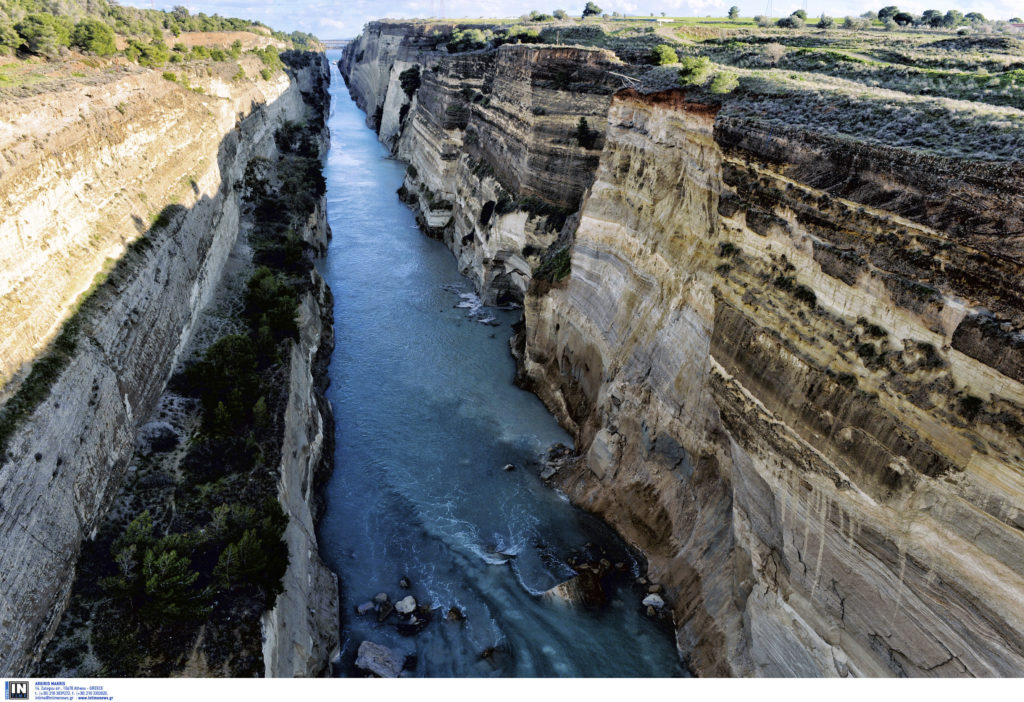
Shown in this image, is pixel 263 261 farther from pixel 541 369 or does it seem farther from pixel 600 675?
pixel 600 675

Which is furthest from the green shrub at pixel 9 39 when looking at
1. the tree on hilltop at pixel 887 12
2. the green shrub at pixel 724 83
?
the tree on hilltop at pixel 887 12

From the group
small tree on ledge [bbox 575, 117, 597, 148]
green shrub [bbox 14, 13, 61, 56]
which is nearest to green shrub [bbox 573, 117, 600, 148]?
small tree on ledge [bbox 575, 117, 597, 148]

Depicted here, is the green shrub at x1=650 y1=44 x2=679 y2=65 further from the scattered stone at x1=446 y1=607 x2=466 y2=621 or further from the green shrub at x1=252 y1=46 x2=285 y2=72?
the green shrub at x1=252 y1=46 x2=285 y2=72

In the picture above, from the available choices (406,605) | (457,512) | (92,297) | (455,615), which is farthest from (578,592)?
(92,297)

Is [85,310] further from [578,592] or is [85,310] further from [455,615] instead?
[578,592]

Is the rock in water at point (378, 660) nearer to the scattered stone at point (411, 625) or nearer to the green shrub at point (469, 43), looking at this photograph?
the scattered stone at point (411, 625)

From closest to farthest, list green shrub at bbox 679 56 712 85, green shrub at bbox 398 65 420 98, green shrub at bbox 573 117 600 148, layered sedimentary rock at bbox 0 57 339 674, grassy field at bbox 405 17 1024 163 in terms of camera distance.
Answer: grassy field at bbox 405 17 1024 163
layered sedimentary rock at bbox 0 57 339 674
green shrub at bbox 679 56 712 85
green shrub at bbox 573 117 600 148
green shrub at bbox 398 65 420 98
